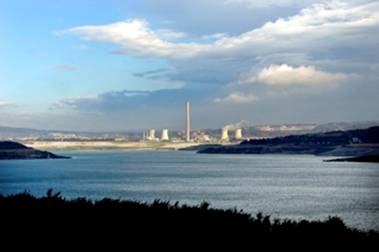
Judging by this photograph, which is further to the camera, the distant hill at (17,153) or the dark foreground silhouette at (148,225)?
the distant hill at (17,153)

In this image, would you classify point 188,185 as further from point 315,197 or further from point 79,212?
point 79,212

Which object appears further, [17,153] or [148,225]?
[17,153]

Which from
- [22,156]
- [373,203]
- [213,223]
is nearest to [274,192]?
[373,203]

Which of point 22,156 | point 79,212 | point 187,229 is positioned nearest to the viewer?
point 187,229

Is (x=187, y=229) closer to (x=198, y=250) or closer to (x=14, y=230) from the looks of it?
(x=198, y=250)

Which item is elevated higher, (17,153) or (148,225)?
(148,225)

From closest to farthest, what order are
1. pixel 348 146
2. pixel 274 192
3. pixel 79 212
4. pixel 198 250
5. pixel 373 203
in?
pixel 198 250
pixel 79 212
pixel 373 203
pixel 274 192
pixel 348 146

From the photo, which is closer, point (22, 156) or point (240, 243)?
point (240, 243)

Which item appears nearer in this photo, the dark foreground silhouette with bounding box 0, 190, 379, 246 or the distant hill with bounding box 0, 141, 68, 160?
the dark foreground silhouette with bounding box 0, 190, 379, 246
